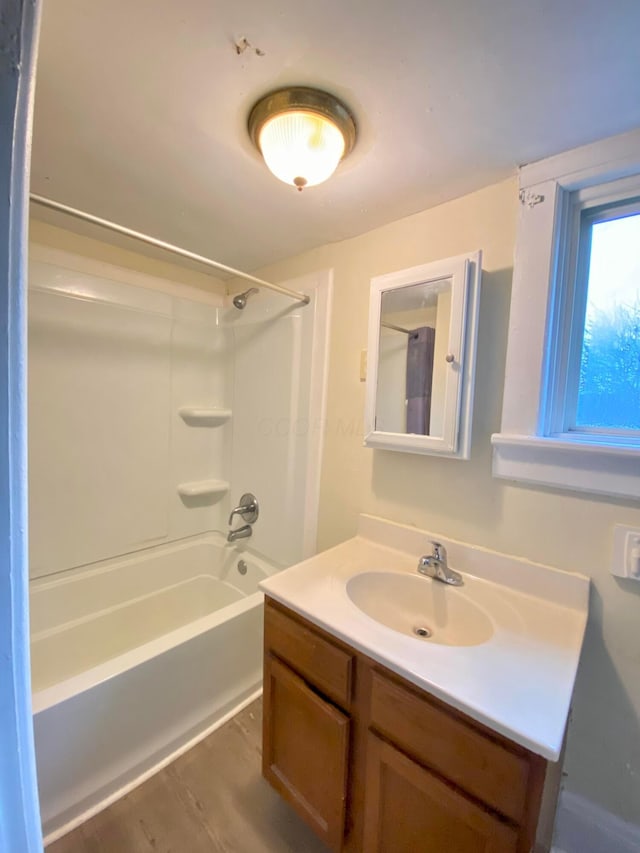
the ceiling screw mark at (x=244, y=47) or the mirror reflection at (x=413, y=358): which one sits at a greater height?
the ceiling screw mark at (x=244, y=47)

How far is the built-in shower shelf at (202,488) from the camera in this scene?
208cm

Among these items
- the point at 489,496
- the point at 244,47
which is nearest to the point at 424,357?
the point at 489,496

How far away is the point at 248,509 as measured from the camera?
2025 millimetres

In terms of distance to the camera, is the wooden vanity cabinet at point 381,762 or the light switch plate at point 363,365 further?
the light switch plate at point 363,365

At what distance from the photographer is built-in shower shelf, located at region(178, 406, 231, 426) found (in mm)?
2074

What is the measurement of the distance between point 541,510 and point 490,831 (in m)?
0.72

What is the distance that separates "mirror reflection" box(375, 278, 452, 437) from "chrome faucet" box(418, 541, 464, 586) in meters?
0.39

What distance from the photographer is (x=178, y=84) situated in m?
0.81

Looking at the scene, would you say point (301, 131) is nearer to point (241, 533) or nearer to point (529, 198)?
point (529, 198)

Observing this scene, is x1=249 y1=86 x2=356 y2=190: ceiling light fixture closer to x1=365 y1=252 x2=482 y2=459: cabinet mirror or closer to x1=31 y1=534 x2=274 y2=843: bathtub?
x1=365 y1=252 x2=482 y2=459: cabinet mirror

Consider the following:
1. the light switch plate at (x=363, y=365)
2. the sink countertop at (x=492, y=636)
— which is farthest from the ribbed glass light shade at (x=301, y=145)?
the sink countertop at (x=492, y=636)

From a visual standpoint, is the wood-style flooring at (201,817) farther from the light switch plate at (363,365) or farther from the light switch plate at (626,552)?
the light switch plate at (363,365)

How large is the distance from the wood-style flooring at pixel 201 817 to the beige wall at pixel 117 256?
216 centimetres

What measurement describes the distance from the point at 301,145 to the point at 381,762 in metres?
1.49
